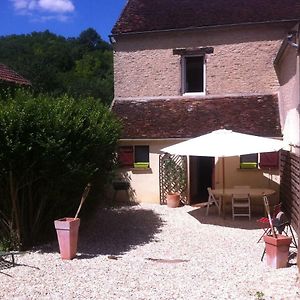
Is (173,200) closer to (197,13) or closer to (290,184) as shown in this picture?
(290,184)

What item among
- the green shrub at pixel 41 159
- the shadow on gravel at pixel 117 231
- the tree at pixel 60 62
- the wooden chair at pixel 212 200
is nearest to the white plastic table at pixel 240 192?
the wooden chair at pixel 212 200

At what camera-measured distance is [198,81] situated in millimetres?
18062

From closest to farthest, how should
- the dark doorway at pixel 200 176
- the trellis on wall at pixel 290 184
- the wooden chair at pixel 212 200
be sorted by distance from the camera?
1. the trellis on wall at pixel 290 184
2. the wooden chair at pixel 212 200
3. the dark doorway at pixel 200 176

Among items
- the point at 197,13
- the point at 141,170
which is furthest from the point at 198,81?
the point at 141,170

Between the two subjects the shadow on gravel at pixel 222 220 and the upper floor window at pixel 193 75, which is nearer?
the shadow on gravel at pixel 222 220

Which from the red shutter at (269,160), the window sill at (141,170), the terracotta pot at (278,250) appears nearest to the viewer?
the terracotta pot at (278,250)

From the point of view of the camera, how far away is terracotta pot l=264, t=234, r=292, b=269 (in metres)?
7.92

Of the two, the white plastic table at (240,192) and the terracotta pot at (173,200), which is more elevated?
the white plastic table at (240,192)

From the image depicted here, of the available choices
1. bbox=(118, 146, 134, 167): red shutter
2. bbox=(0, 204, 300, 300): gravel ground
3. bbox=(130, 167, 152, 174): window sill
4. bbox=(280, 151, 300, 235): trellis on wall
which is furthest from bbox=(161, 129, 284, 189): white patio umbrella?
bbox=(118, 146, 134, 167): red shutter

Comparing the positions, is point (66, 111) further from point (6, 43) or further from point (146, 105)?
point (6, 43)

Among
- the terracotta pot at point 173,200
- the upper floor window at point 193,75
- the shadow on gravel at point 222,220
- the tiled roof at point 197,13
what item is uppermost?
the tiled roof at point 197,13

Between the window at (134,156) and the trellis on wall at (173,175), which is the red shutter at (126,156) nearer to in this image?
the window at (134,156)

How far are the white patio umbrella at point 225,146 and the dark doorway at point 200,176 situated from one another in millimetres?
3698

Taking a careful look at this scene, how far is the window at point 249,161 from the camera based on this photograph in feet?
50.9
